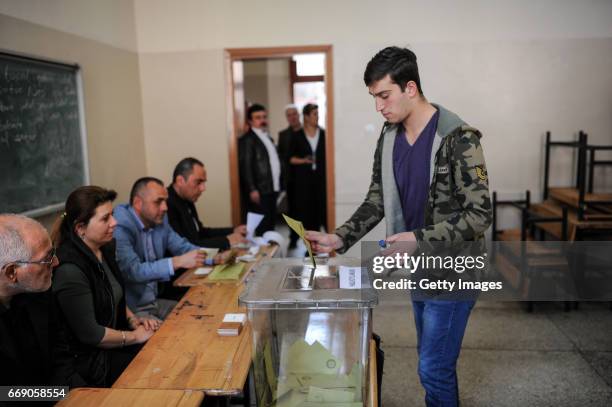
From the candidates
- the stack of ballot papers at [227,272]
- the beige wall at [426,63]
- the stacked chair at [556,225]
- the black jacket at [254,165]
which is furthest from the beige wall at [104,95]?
the stacked chair at [556,225]

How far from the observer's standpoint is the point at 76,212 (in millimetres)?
1988

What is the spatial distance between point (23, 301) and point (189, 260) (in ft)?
3.43

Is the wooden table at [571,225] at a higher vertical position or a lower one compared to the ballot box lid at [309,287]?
lower

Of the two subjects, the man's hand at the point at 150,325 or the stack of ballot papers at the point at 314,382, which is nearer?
the stack of ballot papers at the point at 314,382

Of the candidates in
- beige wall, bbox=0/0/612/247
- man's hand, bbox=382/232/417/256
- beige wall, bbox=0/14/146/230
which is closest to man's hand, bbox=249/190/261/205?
beige wall, bbox=0/0/612/247

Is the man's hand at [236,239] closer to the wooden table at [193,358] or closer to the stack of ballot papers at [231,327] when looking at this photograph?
the wooden table at [193,358]

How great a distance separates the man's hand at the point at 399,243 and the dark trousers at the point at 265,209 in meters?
3.18

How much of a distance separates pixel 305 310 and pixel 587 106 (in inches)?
153

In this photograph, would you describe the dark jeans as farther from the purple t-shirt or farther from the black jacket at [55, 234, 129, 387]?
the black jacket at [55, 234, 129, 387]

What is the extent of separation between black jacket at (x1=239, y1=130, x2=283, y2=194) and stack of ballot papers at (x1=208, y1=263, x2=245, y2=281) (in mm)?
2081

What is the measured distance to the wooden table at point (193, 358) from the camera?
1.41m

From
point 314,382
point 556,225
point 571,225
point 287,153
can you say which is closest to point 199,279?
point 314,382

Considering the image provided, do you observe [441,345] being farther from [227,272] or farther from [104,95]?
[104,95]

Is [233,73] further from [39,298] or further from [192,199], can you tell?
[39,298]
